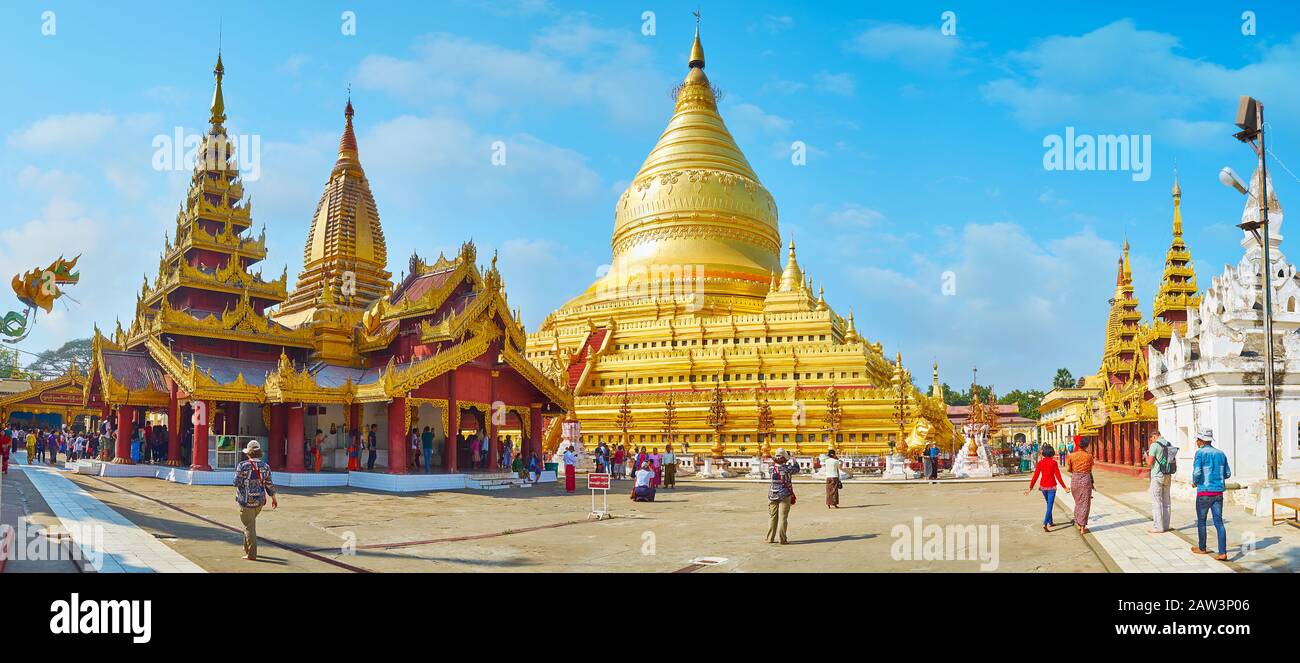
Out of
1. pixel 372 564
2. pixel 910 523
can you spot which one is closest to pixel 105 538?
pixel 372 564

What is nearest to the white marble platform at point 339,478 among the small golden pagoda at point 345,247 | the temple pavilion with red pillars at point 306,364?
the temple pavilion with red pillars at point 306,364

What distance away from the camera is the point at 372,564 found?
1157cm

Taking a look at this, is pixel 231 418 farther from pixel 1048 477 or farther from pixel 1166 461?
pixel 1166 461

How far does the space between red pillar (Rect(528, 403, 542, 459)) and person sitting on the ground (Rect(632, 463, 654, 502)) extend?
8.72 metres

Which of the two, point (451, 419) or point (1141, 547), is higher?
point (451, 419)

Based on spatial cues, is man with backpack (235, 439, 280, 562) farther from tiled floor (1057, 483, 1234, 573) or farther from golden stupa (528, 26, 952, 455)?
golden stupa (528, 26, 952, 455)

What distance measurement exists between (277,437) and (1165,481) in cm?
2392

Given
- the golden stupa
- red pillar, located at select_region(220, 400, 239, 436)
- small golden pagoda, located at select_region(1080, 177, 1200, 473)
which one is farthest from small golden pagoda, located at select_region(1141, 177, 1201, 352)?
red pillar, located at select_region(220, 400, 239, 436)

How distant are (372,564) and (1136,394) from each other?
3288cm

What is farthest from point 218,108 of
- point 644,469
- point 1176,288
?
point 1176,288

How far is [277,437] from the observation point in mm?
27250

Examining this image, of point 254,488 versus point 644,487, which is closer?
point 254,488

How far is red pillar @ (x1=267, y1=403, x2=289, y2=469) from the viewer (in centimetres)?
2691
